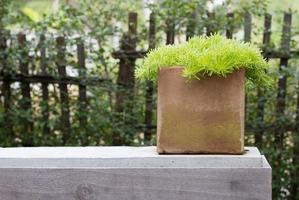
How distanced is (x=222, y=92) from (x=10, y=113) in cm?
267

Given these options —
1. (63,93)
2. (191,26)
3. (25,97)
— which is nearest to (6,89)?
(25,97)

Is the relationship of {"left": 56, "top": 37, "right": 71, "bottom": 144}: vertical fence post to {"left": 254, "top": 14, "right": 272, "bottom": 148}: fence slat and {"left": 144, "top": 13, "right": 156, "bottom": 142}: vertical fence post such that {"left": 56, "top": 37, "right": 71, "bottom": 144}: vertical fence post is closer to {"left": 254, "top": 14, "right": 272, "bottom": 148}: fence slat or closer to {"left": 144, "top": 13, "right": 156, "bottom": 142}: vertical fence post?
{"left": 144, "top": 13, "right": 156, "bottom": 142}: vertical fence post

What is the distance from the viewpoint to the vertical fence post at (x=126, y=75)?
3.62 meters

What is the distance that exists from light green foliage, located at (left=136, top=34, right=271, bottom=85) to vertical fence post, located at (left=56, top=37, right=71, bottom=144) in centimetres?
232

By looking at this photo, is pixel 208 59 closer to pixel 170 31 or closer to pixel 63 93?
pixel 170 31

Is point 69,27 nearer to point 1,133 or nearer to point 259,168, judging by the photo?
point 1,133

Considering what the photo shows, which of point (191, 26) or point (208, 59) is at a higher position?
point (191, 26)

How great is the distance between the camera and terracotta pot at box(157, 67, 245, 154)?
4.12 feet

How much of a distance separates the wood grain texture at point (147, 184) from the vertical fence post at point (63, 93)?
2.46 m

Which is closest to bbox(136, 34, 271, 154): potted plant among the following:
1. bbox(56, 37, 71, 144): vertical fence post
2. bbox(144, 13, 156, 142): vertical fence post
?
bbox(144, 13, 156, 142): vertical fence post

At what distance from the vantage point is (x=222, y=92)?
1265 mm

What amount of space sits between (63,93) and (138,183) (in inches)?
100

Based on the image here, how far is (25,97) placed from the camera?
147 inches

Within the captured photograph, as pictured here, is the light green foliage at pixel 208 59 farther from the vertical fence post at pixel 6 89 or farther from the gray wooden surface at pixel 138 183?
the vertical fence post at pixel 6 89
